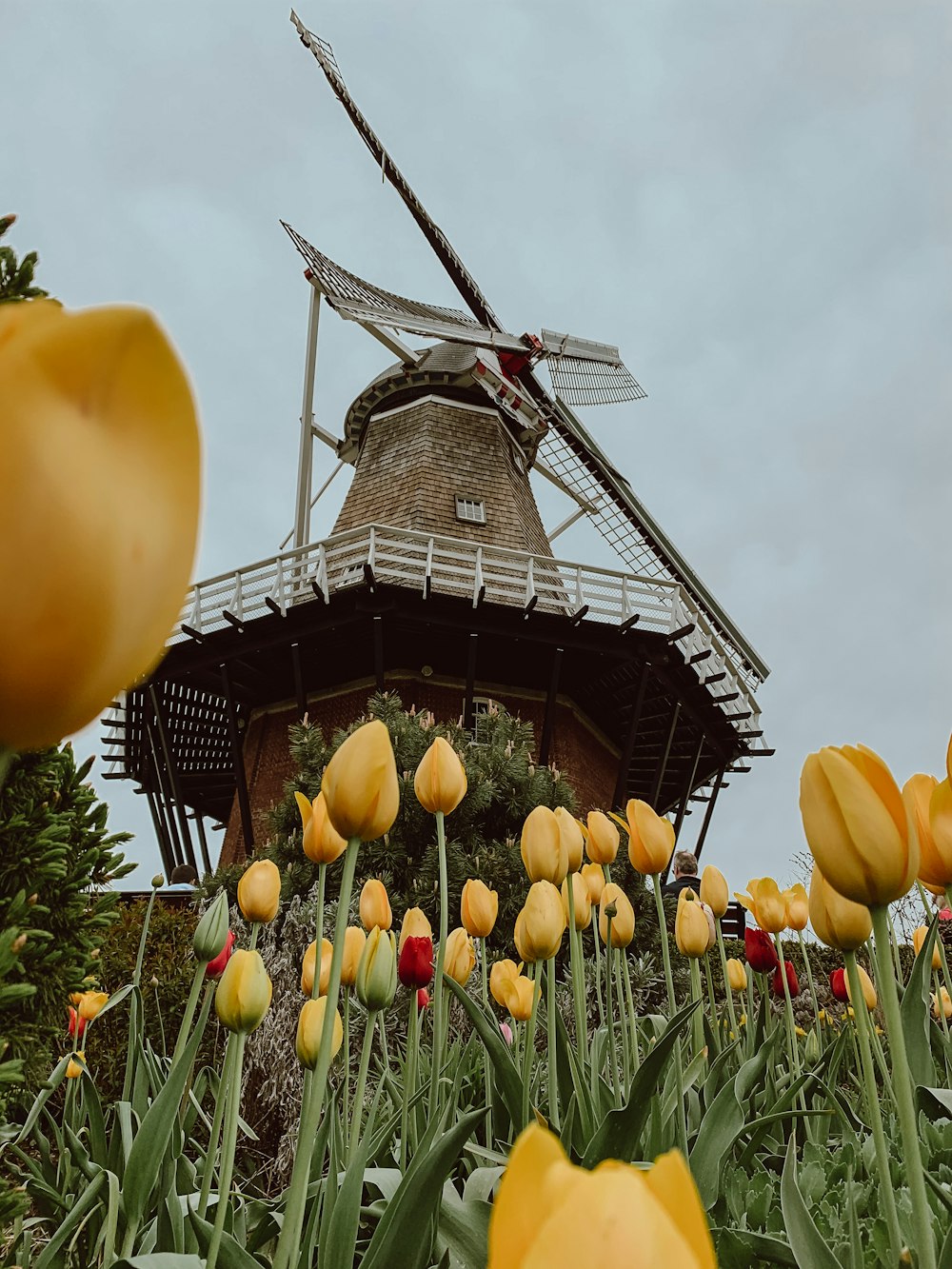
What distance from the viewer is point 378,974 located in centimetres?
163

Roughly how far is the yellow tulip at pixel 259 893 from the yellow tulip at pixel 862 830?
3.56ft

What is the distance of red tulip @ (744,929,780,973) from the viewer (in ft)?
8.84

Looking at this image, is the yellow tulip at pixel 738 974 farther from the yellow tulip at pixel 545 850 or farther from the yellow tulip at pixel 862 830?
the yellow tulip at pixel 862 830

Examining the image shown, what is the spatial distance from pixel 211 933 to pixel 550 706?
1026 cm

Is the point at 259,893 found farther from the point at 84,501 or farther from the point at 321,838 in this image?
the point at 84,501

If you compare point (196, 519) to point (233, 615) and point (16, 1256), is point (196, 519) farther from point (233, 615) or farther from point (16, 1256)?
point (233, 615)

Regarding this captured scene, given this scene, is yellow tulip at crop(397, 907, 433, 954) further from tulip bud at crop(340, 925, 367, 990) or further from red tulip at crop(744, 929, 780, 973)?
red tulip at crop(744, 929, 780, 973)

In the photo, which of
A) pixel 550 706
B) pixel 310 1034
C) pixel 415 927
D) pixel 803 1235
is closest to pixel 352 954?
pixel 415 927

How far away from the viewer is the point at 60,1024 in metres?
1.34

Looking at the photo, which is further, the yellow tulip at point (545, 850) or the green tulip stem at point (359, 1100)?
the yellow tulip at point (545, 850)

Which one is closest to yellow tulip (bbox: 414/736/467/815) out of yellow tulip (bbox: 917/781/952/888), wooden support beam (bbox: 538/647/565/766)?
yellow tulip (bbox: 917/781/952/888)

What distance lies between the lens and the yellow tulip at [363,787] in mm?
1147

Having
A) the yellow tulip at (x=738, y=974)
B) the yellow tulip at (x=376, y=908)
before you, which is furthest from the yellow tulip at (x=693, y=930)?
the yellow tulip at (x=738, y=974)

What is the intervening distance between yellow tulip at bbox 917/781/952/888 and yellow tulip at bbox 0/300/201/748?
3.30 ft
